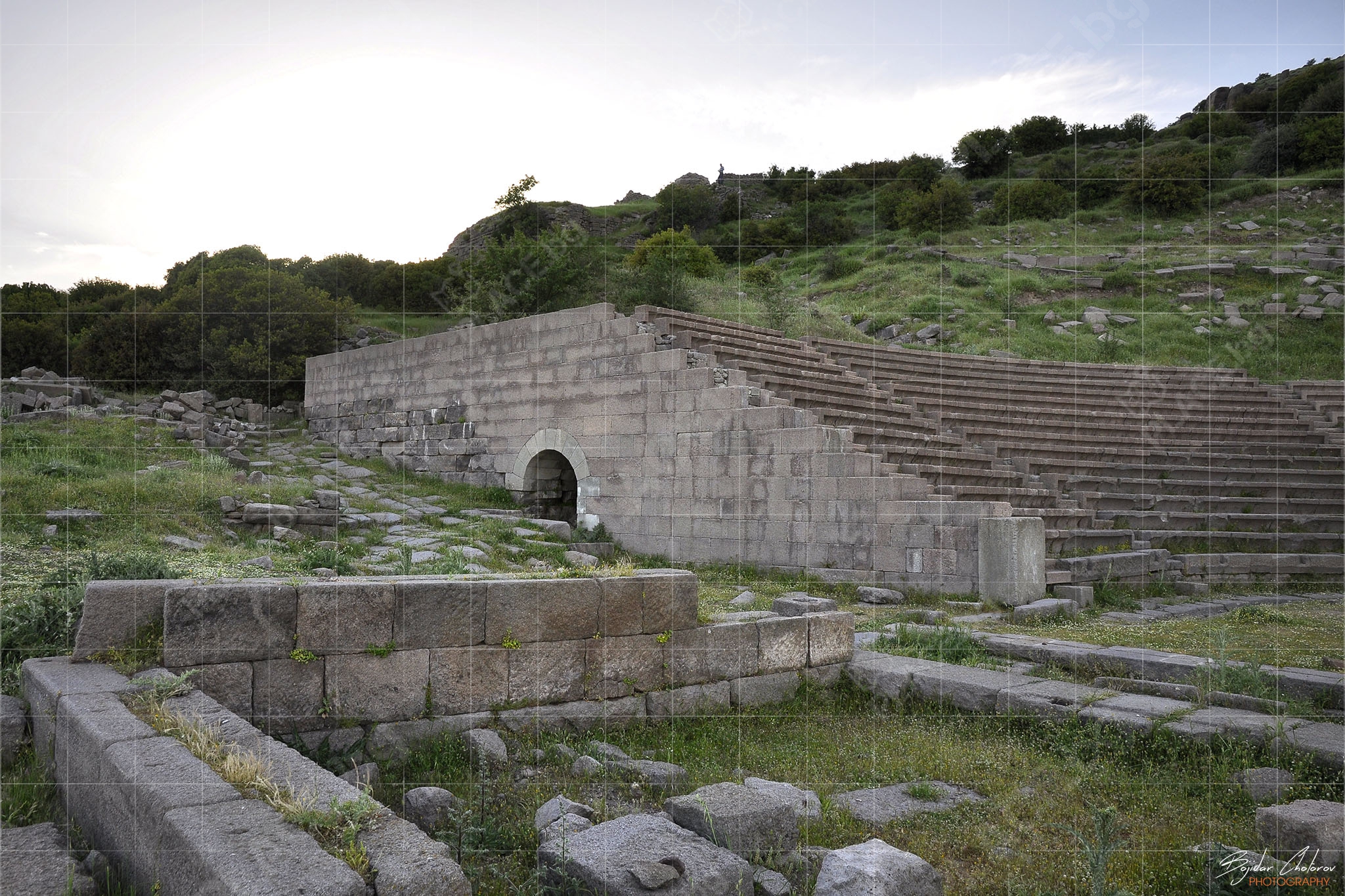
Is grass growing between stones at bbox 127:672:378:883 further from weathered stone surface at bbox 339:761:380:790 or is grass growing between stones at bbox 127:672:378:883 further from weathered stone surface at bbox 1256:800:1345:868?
weathered stone surface at bbox 1256:800:1345:868

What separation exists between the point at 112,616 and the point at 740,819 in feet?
12.4

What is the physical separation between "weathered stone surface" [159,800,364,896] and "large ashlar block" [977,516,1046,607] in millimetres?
8616

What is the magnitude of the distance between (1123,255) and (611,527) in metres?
27.2

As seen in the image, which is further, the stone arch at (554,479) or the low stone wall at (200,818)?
the stone arch at (554,479)

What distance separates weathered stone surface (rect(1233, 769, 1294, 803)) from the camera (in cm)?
457

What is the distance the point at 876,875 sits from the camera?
329 centimetres

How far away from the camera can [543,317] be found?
15.4 metres

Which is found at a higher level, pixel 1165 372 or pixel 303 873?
pixel 1165 372

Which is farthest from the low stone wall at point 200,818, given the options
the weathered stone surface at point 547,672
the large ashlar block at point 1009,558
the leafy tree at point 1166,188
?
the leafy tree at point 1166,188

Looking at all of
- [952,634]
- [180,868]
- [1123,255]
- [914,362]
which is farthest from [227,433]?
[1123,255]

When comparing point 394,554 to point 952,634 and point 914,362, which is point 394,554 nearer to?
point 952,634

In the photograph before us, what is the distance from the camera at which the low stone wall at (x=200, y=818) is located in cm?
275

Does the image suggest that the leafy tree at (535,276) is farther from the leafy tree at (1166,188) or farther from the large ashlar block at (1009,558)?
the leafy tree at (1166,188)

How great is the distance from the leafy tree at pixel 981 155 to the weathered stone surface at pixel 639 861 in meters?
Result: 48.2
